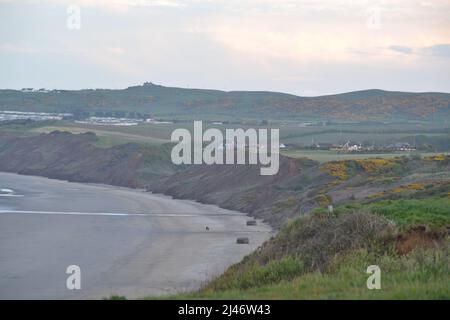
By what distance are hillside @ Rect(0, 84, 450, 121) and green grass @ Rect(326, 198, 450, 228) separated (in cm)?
10310

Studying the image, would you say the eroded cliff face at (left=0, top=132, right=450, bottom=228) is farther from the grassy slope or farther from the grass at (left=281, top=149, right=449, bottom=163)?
the grassy slope

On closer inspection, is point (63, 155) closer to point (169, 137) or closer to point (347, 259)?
point (169, 137)

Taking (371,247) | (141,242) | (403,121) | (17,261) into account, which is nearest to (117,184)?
(141,242)

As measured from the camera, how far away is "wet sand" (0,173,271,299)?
71.4 ft

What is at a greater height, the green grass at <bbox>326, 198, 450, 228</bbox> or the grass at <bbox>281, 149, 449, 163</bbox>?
the green grass at <bbox>326, 198, 450, 228</bbox>

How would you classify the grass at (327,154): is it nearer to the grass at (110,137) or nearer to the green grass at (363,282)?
the grass at (110,137)

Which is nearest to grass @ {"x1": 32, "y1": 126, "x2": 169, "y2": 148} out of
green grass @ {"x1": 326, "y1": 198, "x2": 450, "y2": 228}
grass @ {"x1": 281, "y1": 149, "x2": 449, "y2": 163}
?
grass @ {"x1": 281, "y1": 149, "x2": 449, "y2": 163}

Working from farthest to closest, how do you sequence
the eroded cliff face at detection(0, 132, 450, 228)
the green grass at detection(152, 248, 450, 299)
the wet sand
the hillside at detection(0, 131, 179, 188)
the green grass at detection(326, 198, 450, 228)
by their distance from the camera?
the hillside at detection(0, 131, 179, 188) < the eroded cliff face at detection(0, 132, 450, 228) < the wet sand < the green grass at detection(326, 198, 450, 228) < the green grass at detection(152, 248, 450, 299)

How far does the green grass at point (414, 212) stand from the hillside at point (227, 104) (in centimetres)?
10310

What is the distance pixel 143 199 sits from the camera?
52.2m

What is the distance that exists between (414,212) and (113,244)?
13475mm

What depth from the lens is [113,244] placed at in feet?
98.8

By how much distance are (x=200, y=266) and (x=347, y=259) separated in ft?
30.8

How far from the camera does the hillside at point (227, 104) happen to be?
131m
